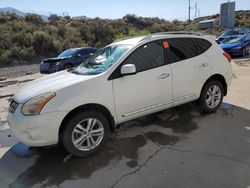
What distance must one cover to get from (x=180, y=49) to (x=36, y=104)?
281 centimetres

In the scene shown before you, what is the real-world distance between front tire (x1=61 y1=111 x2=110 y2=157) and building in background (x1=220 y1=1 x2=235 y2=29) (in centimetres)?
4714

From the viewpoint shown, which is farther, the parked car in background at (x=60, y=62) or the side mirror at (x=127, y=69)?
the parked car in background at (x=60, y=62)

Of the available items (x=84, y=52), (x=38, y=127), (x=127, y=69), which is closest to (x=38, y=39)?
(x=84, y=52)

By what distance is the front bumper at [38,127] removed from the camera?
3.66 metres

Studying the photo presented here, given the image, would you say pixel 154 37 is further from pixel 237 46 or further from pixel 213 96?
pixel 237 46

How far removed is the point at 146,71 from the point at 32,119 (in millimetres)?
1978

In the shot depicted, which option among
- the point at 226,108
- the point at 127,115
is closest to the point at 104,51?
the point at 127,115

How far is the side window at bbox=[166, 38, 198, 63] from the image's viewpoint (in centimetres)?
483

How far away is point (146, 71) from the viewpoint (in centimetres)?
448

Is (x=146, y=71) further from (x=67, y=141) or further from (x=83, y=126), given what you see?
(x=67, y=141)

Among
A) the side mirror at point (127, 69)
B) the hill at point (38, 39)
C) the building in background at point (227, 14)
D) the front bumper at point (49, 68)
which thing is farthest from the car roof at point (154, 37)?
the building in background at point (227, 14)

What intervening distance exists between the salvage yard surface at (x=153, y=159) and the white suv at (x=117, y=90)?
1.16 ft

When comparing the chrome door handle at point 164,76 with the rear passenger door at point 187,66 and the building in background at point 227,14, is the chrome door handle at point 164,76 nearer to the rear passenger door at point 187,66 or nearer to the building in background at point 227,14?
the rear passenger door at point 187,66

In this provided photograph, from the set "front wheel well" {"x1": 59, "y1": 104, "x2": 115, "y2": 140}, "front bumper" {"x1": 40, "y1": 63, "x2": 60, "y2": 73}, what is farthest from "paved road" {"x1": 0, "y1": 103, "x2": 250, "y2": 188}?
"front bumper" {"x1": 40, "y1": 63, "x2": 60, "y2": 73}
